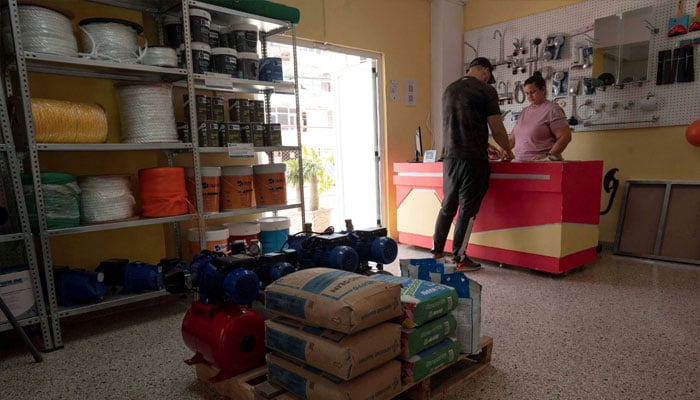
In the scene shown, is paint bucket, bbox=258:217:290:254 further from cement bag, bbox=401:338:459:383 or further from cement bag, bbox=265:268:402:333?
cement bag, bbox=401:338:459:383

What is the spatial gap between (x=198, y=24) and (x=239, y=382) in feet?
7.73

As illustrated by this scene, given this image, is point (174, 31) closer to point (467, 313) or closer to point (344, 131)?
point (467, 313)

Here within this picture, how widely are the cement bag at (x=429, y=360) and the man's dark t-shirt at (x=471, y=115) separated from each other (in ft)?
6.71

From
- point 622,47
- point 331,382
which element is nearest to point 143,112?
point 331,382

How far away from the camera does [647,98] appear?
12.8ft

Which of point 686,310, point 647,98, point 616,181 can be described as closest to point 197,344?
point 686,310

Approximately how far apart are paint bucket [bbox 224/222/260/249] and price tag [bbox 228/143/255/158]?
1.78ft

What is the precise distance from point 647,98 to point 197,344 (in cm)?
433

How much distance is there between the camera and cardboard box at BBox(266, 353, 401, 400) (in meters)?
1.40

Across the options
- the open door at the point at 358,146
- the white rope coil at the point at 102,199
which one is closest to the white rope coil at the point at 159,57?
the white rope coil at the point at 102,199

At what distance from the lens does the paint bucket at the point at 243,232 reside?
3.19 meters

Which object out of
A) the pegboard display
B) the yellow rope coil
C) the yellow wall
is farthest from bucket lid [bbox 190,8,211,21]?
the yellow wall

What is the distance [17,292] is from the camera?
2.27m

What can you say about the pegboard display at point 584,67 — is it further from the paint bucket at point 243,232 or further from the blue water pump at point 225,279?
the blue water pump at point 225,279
